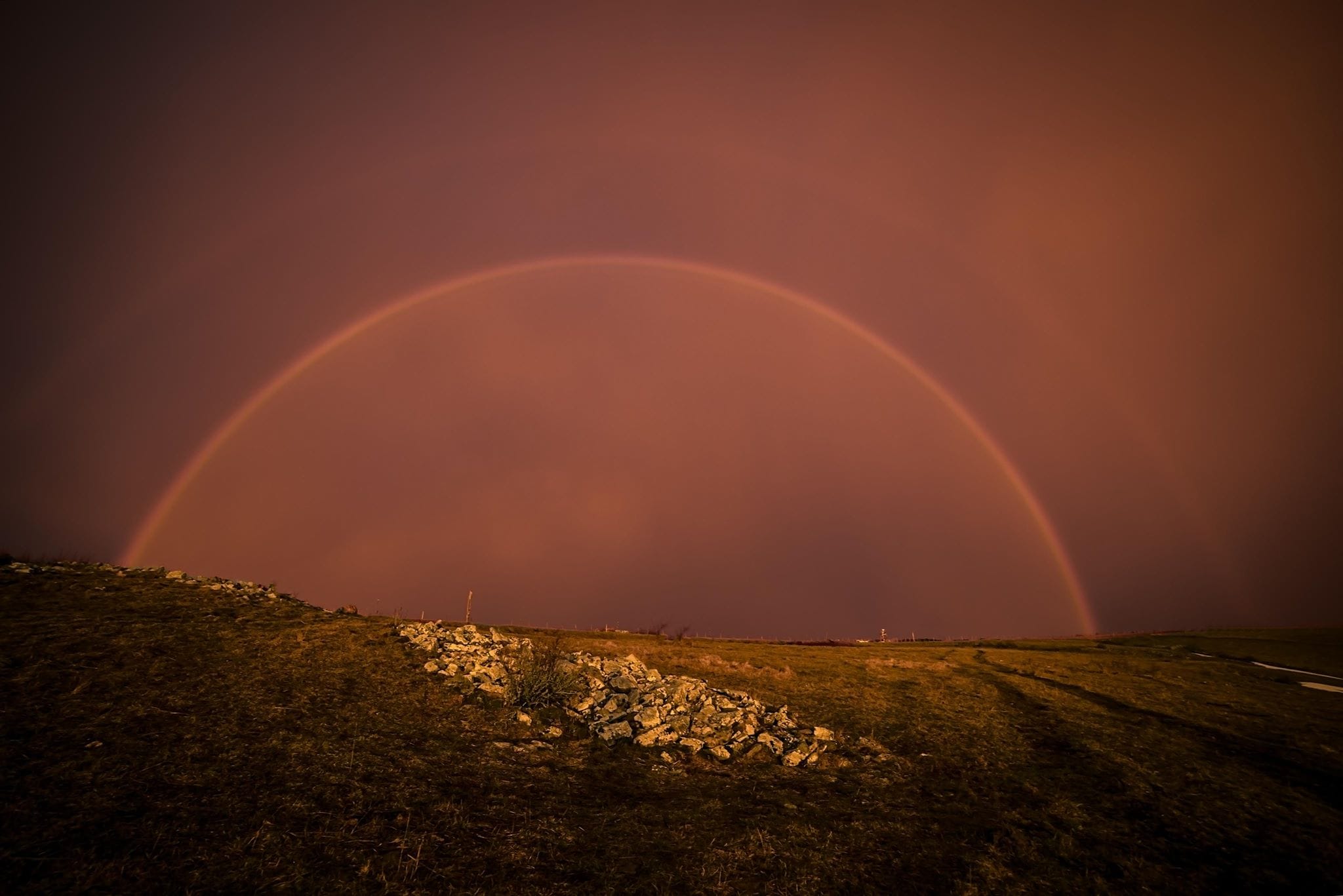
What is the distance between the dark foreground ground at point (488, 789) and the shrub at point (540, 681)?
1.57 metres

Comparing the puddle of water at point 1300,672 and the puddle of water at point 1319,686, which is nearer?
the puddle of water at point 1319,686

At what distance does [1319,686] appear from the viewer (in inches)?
1250

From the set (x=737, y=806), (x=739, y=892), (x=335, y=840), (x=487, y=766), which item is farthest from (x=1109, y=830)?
(x=335, y=840)

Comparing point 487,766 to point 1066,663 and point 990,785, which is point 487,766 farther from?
point 1066,663

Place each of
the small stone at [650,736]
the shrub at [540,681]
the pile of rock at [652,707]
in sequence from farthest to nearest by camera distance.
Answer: the shrub at [540,681]
the pile of rock at [652,707]
the small stone at [650,736]

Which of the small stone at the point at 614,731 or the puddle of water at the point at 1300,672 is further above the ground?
the puddle of water at the point at 1300,672

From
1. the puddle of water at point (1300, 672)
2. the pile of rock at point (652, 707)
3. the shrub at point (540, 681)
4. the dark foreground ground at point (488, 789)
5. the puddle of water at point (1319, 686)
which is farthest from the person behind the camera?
the puddle of water at point (1300, 672)

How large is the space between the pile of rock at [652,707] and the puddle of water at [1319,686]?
31.3 metres

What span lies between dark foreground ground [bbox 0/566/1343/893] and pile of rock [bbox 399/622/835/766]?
32.4 inches

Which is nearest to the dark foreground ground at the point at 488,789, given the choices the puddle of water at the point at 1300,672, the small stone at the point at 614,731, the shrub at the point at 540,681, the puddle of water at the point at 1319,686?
the small stone at the point at 614,731

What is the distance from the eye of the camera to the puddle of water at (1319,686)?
30578mm

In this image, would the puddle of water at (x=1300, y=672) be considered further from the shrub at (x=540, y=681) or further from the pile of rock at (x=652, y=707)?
the shrub at (x=540, y=681)

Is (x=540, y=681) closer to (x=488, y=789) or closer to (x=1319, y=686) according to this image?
(x=488, y=789)

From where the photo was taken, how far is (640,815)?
11992 mm
